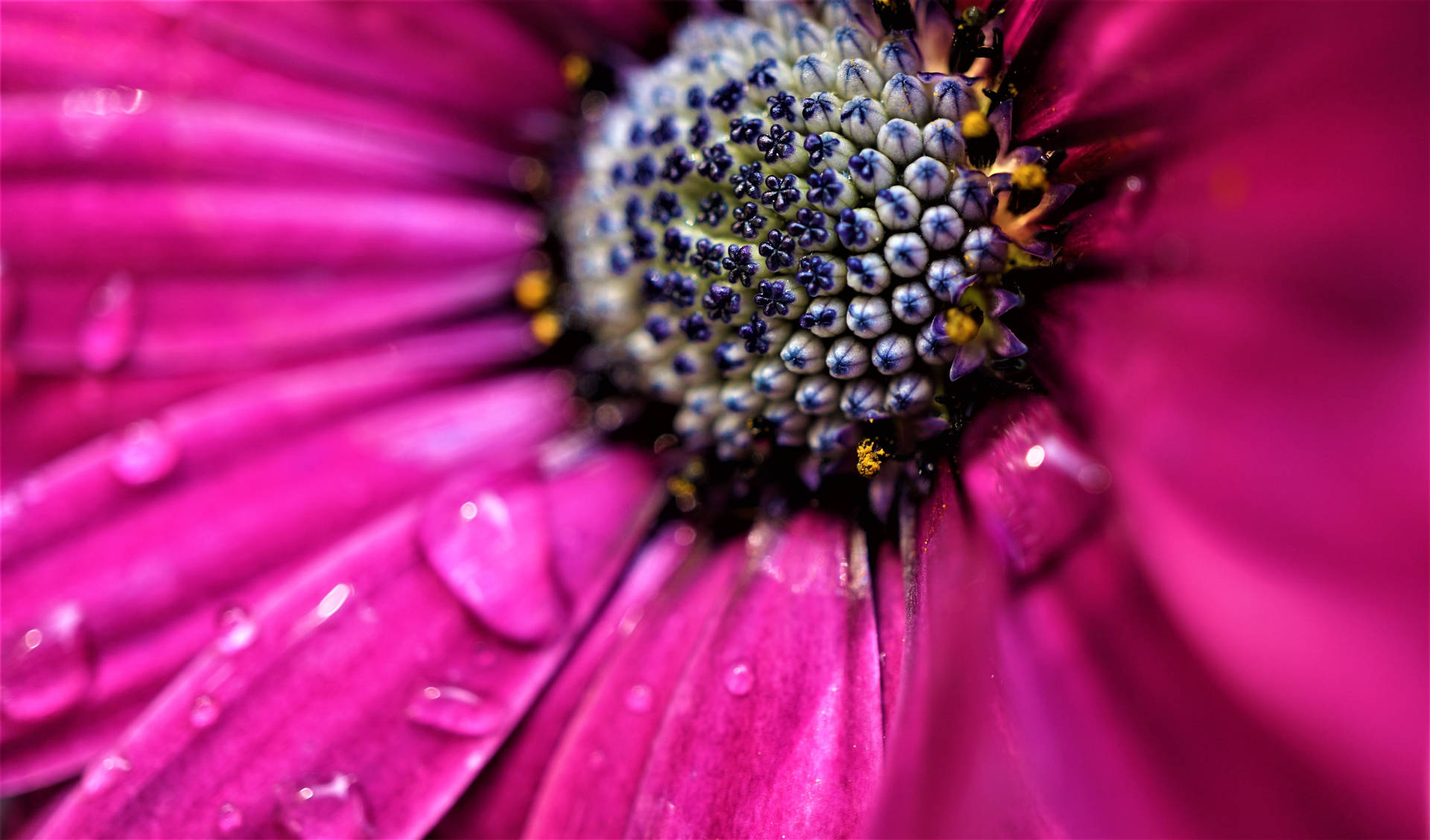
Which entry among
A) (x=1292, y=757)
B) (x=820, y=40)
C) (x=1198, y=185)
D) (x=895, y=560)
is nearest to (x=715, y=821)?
(x=895, y=560)

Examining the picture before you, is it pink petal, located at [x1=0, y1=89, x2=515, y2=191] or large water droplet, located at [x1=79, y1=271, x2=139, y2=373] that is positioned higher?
pink petal, located at [x1=0, y1=89, x2=515, y2=191]

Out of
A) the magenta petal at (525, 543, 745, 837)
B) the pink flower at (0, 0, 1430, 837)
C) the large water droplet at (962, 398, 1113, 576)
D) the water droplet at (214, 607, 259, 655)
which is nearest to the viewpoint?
the pink flower at (0, 0, 1430, 837)

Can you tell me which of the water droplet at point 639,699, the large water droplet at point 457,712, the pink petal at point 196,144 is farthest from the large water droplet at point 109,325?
the water droplet at point 639,699

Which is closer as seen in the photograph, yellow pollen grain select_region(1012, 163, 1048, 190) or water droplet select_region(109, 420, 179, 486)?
yellow pollen grain select_region(1012, 163, 1048, 190)

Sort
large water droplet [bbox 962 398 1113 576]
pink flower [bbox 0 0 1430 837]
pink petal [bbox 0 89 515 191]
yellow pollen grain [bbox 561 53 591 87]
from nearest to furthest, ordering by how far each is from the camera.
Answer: pink flower [bbox 0 0 1430 837], large water droplet [bbox 962 398 1113 576], pink petal [bbox 0 89 515 191], yellow pollen grain [bbox 561 53 591 87]

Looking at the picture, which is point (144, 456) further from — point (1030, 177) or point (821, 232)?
point (1030, 177)

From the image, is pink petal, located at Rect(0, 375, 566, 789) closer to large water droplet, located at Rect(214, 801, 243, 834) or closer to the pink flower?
the pink flower


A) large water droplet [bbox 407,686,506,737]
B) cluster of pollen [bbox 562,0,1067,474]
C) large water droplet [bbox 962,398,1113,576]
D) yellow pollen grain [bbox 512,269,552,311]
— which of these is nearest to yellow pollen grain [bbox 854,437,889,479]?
cluster of pollen [bbox 562,0,1067,474]

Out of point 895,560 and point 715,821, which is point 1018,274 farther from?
point 715,821
